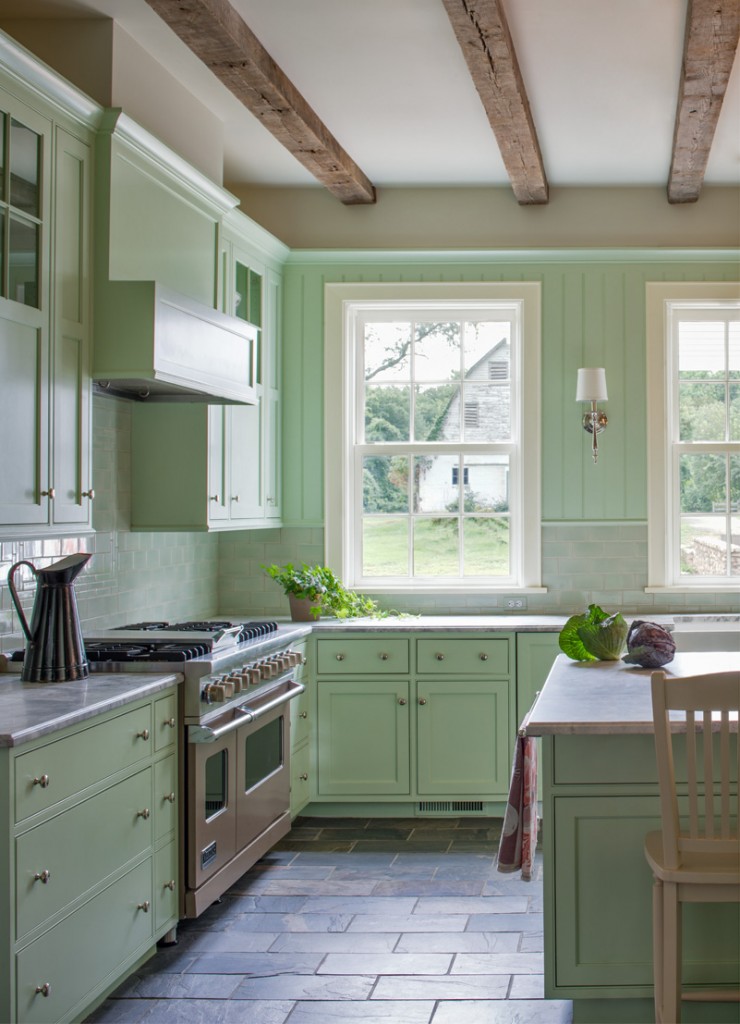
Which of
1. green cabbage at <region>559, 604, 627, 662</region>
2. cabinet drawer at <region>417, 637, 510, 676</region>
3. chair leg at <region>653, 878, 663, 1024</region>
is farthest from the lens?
cabinet drawer at <region>417, 637, 510, 676</region>

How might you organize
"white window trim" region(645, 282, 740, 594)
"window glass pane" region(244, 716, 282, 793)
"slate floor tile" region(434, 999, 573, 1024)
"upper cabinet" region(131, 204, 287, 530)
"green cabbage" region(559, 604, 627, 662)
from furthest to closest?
"white window trim" region(645, 282, 740, 594) < "upper cabinet" region(131, 204, 287, 530) < "window glass pane" region(244, 716, 282, 793) < "green cabbage" region(559, 604, 627, 662) < "slate floor tile" region(434, 999, 573, 1024)

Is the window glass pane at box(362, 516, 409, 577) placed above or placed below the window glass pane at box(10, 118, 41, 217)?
below

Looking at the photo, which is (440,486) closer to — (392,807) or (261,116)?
(392,807)

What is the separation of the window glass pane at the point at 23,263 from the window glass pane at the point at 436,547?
2974mm

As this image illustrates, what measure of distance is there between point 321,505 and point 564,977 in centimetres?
330

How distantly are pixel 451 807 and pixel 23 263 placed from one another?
A: 325cm

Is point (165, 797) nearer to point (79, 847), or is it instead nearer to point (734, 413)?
point (79, 847)

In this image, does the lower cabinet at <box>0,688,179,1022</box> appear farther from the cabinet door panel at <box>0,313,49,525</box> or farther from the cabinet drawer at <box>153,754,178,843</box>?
the cabinet door panel at <box>0,313,49,525</box>

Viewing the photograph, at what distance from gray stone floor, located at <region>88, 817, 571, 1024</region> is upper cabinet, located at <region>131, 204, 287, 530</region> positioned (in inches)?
59.4

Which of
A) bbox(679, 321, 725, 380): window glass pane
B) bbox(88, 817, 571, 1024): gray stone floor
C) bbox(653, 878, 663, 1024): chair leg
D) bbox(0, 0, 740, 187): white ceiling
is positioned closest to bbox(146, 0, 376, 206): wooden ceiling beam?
bbox(0, 0, 740, 187): white ceiling

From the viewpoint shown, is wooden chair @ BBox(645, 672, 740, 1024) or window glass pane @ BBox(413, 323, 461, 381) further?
window glass pane @ BBox(413, 323, 461, 381)

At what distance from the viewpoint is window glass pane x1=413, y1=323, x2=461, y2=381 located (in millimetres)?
5918

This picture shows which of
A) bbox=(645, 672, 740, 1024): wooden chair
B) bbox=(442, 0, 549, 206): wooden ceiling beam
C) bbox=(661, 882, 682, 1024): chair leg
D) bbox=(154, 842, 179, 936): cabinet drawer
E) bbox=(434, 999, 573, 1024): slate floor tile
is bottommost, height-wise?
bbox=(434, 999, 573, 1024): slate floor tile

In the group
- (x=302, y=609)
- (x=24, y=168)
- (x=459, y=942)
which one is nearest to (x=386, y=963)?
(x=459, y=942)
